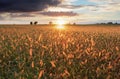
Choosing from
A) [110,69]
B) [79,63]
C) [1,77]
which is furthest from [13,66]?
[110,69]

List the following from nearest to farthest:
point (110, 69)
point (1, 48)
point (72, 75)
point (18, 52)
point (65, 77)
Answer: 1. point (65, 77)
2. point (72, 75)
3. point (110, 69)
4. point (18, 52)
5. point (1, 48)

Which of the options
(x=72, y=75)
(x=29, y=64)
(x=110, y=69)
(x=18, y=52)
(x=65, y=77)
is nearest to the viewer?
(x=65, y=77)

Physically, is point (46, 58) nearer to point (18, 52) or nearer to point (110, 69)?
point (18, 52)

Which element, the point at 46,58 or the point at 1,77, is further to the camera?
the point at 46,58

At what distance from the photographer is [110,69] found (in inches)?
252

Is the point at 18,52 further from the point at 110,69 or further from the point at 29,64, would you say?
the point at 110,69

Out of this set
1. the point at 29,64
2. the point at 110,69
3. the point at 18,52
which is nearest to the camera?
the point at 110,69

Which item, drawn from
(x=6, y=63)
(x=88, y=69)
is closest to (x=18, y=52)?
(x=6, y=63)

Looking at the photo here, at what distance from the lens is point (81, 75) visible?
234 inches

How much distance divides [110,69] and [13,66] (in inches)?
95.0

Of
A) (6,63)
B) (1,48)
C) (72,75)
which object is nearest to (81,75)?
(72,75)

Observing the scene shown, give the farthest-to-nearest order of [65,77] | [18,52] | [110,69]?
1. [18,52]
2. [110,69]
3. [65,77]

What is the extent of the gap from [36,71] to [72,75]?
0.85 meters

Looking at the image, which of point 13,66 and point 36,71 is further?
point 13,66
